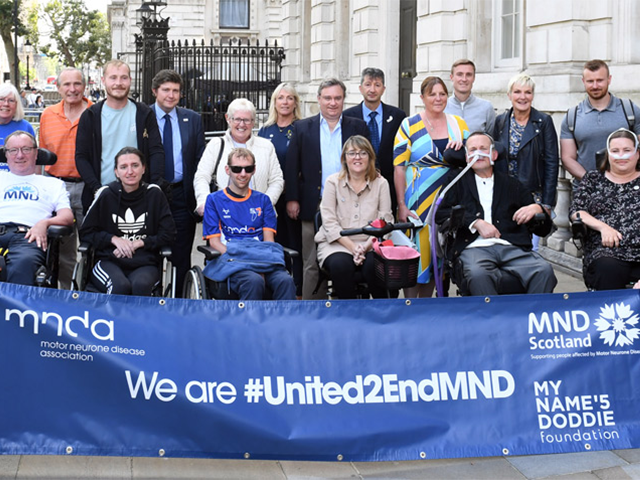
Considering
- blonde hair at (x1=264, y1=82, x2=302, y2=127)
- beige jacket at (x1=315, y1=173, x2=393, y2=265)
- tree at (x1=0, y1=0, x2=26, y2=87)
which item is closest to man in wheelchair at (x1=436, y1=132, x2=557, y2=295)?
beige jacket at (x1=315, y1=173, x2=393, y2=265)

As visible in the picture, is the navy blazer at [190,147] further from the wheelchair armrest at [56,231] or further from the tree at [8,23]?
the tree at [8,23]

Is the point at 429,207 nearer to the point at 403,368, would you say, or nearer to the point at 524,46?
the point at 403,368

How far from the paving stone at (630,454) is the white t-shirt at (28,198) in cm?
428

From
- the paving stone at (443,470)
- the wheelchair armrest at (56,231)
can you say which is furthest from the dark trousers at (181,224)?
the paving stone at (443,470)

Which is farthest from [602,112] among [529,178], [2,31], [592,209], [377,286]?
[2,31]

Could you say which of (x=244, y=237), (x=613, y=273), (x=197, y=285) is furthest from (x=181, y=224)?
(x=613, y=273)

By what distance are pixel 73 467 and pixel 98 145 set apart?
3228 millimetres

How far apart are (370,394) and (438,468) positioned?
19.7 inches

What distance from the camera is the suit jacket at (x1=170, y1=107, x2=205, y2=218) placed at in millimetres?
7816

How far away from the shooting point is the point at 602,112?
26.7 ft

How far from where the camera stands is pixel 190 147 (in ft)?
25.7

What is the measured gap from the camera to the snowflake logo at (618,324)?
5121 millimetres

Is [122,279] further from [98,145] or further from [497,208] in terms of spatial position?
[497,208]

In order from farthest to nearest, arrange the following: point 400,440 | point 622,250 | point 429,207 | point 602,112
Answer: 1. point 602,112
2. point 429,207
3. point 622,250
4. point 400,440
